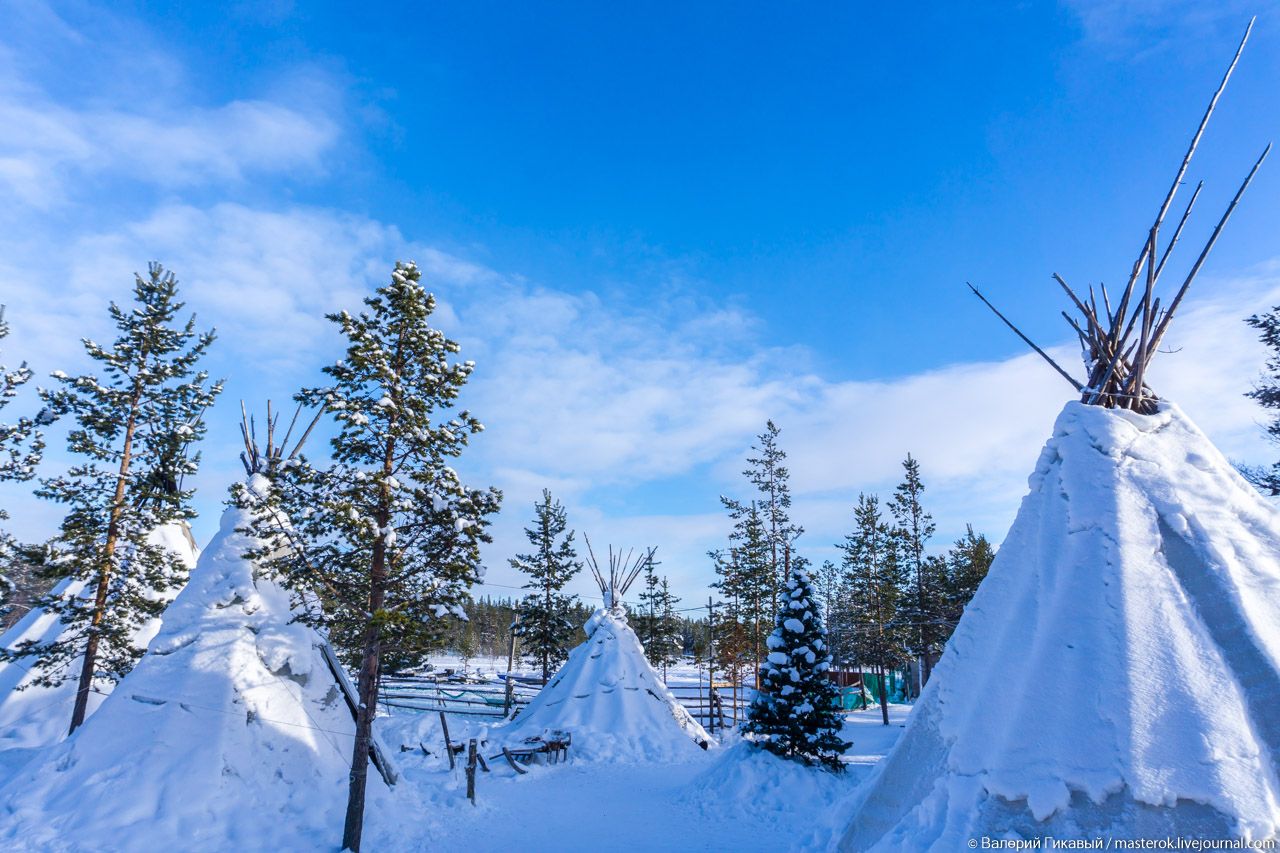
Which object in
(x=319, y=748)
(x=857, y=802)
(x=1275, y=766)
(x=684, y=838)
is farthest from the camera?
(x=319, y=748)

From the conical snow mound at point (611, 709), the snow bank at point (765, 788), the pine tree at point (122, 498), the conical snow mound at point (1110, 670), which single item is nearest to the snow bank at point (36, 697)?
the pine tree at point (122, 498)

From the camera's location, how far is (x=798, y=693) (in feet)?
45.5

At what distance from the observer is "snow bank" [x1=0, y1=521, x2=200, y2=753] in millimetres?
17375

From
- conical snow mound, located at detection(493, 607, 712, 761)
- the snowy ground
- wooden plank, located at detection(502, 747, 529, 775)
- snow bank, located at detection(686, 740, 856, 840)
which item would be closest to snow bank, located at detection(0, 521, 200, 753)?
the snowy ground

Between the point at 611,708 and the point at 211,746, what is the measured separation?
13737 mm

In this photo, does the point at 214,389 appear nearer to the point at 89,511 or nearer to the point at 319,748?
the point at 89,511

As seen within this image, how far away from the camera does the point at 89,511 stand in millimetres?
15250

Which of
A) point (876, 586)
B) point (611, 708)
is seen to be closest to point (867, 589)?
point (876, 586)

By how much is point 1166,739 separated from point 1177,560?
177cm

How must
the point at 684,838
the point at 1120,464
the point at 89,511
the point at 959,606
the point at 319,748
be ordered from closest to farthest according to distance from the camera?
the point at 1120,464 < the point at 684,838 < the point at 319,748 < the point at 89,511 < the point at 959,606

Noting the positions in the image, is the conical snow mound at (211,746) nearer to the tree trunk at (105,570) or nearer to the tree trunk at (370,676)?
the tree trunk at (370,676)

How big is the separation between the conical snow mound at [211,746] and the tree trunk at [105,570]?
4.54 meters

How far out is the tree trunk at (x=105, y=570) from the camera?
1450 cm

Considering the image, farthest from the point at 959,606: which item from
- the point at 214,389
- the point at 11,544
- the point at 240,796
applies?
the point at 11,544
